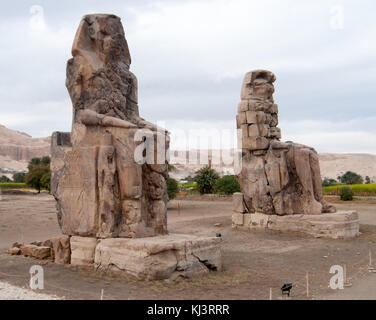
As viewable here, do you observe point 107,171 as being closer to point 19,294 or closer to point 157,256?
point 157,256

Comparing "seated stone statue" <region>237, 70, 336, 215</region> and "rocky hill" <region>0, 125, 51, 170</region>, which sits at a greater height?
"rocky hill" <region>0, 125, 51, 170</region>

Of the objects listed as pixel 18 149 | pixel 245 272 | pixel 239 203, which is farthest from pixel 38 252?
pixel 18 149

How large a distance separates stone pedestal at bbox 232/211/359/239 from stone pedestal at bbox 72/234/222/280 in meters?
5.35

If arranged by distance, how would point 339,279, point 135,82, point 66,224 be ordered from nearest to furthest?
1. point 339,279
2. point 66,224
3. point 135,82

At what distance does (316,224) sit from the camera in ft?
41.1

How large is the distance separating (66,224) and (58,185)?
84cm

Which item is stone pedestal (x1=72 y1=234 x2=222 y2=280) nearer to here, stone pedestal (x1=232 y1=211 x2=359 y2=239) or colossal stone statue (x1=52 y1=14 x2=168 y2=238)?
colossal stone statue (x1=52 y1=14 x2=168 y2=238)

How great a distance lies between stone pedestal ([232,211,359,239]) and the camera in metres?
12.2

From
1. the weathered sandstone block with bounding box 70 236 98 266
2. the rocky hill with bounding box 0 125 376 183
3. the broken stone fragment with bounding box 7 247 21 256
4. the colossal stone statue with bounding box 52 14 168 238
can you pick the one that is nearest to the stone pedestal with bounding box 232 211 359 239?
the colossal stone statue with bounding box 52 14 168 238

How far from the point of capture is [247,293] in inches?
255

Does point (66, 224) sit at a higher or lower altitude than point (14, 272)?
higher

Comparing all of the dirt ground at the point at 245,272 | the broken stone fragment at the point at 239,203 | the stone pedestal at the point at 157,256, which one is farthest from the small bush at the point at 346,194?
the stone pedestal at the point at 157,256
